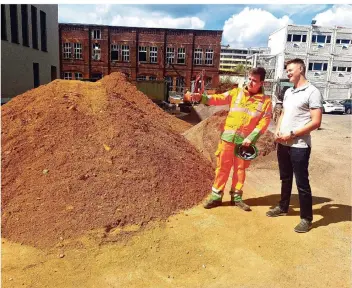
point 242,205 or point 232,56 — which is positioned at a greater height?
point 232,56

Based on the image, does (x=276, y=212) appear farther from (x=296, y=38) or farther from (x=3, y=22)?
(x=296, y=38)

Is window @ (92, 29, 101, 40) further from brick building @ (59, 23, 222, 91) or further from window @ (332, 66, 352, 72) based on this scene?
window @ (332, 66, 352, 72)

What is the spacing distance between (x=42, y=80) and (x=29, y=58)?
10.2 feet

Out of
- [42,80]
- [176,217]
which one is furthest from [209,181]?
[42,80]

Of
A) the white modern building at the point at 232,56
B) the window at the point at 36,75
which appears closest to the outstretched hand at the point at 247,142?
the window at the point at 36,75

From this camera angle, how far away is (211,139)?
307 inches

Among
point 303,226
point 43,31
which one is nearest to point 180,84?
point 43,31

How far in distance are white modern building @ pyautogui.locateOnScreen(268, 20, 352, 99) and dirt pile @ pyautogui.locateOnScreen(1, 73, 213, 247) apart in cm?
3596

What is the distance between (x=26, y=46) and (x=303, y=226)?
1976 cm

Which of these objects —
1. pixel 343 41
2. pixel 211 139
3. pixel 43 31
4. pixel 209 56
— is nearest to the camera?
pixel 211 139

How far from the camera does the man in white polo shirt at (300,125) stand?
3383 mm

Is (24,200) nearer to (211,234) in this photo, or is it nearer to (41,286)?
(41,286)

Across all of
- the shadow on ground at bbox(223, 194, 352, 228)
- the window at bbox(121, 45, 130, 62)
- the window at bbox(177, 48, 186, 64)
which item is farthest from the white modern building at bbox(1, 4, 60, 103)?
the window at bbox(177, 48, 186, 64)

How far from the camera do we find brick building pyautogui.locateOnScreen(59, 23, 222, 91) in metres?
38.6
